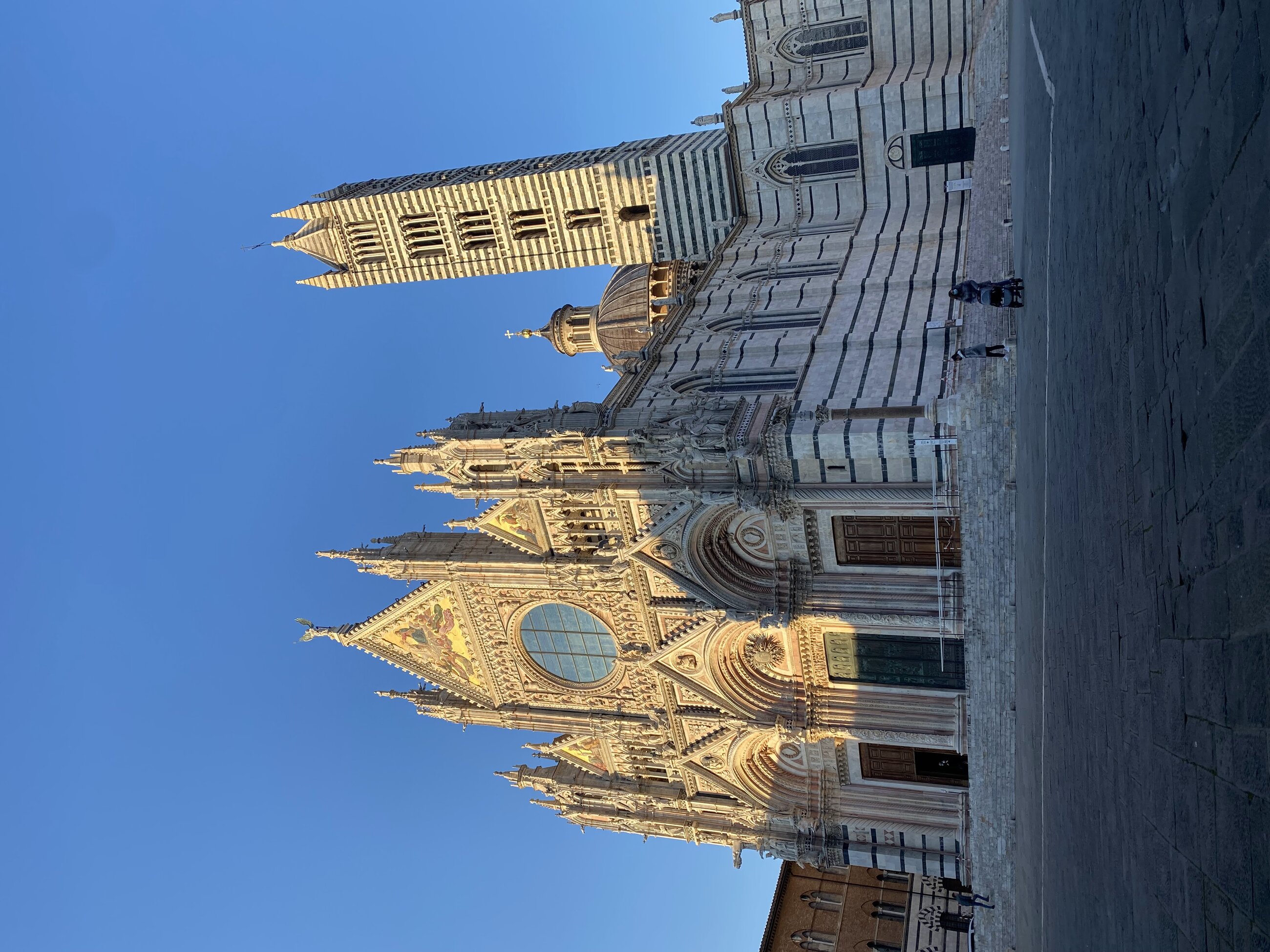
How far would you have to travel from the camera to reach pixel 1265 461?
14.7 ft

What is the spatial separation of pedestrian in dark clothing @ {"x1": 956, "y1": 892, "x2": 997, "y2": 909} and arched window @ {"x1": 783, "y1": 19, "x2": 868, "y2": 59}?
92.9 feet

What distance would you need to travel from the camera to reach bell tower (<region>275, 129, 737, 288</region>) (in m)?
35.4

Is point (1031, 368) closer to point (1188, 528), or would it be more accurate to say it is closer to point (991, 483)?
point (991, 483)

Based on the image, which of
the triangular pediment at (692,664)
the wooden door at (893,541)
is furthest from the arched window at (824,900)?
the wooden door at (893,541)

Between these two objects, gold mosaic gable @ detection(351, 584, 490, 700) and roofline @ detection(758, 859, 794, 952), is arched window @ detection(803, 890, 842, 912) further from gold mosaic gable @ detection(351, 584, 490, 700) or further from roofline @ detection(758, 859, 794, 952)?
gold mosaic gable @ detection(351, 584, 490, 700)

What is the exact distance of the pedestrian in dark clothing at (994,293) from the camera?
17328 millimetres

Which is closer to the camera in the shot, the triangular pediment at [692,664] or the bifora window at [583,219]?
the triangular pediment at [692,664]

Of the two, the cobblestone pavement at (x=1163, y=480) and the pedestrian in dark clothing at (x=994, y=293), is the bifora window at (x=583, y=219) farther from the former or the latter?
the cobblestone pavement at (x=1163, y=480)

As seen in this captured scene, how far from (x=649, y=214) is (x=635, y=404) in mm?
13746

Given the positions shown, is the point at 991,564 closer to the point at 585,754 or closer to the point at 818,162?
the point at 585,754

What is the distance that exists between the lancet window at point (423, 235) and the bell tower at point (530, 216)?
0.15 ft

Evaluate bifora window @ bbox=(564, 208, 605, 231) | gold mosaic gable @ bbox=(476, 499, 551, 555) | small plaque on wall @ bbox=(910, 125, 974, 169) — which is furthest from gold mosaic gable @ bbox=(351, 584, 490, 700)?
small plaque on wall @ bbox=(910, 125, 974, 169)

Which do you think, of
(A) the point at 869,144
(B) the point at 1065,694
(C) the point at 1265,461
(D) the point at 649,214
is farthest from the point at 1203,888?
(D) the point at 649,214

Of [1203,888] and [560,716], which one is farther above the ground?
[560,716]
